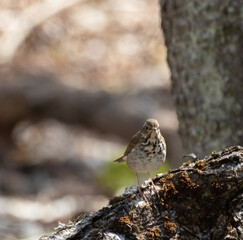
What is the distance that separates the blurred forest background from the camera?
8.08 m

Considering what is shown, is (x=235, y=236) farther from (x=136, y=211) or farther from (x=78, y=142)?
(x=78, y=142)

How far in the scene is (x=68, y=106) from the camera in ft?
28.6

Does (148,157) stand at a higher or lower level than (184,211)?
higher

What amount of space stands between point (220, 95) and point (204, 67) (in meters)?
0.25

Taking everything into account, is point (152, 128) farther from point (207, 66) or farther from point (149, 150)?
point (207, 66)

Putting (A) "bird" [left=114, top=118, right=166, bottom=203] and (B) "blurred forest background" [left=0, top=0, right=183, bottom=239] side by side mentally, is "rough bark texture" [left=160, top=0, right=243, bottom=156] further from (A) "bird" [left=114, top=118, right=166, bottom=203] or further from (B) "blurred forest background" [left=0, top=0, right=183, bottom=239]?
(B) "blurred forest background" [left=0, top=0, right=183, bottom=239]

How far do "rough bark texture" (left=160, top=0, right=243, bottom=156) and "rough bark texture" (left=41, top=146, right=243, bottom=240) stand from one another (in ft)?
6.07

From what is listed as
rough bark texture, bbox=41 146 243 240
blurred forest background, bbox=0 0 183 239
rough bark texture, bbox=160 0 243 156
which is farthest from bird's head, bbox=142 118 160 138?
blurred forest background, bbox=0 0 183 239

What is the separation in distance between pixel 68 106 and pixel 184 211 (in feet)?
20.1

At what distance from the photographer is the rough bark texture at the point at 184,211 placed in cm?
265

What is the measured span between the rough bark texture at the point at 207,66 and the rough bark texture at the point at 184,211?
1850 mm

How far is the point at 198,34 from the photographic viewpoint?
15.0 feet

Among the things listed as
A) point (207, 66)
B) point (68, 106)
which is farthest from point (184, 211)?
point (68, 106)

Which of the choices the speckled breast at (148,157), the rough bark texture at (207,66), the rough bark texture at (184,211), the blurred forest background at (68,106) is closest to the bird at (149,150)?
the speckled breast at (148,157)
